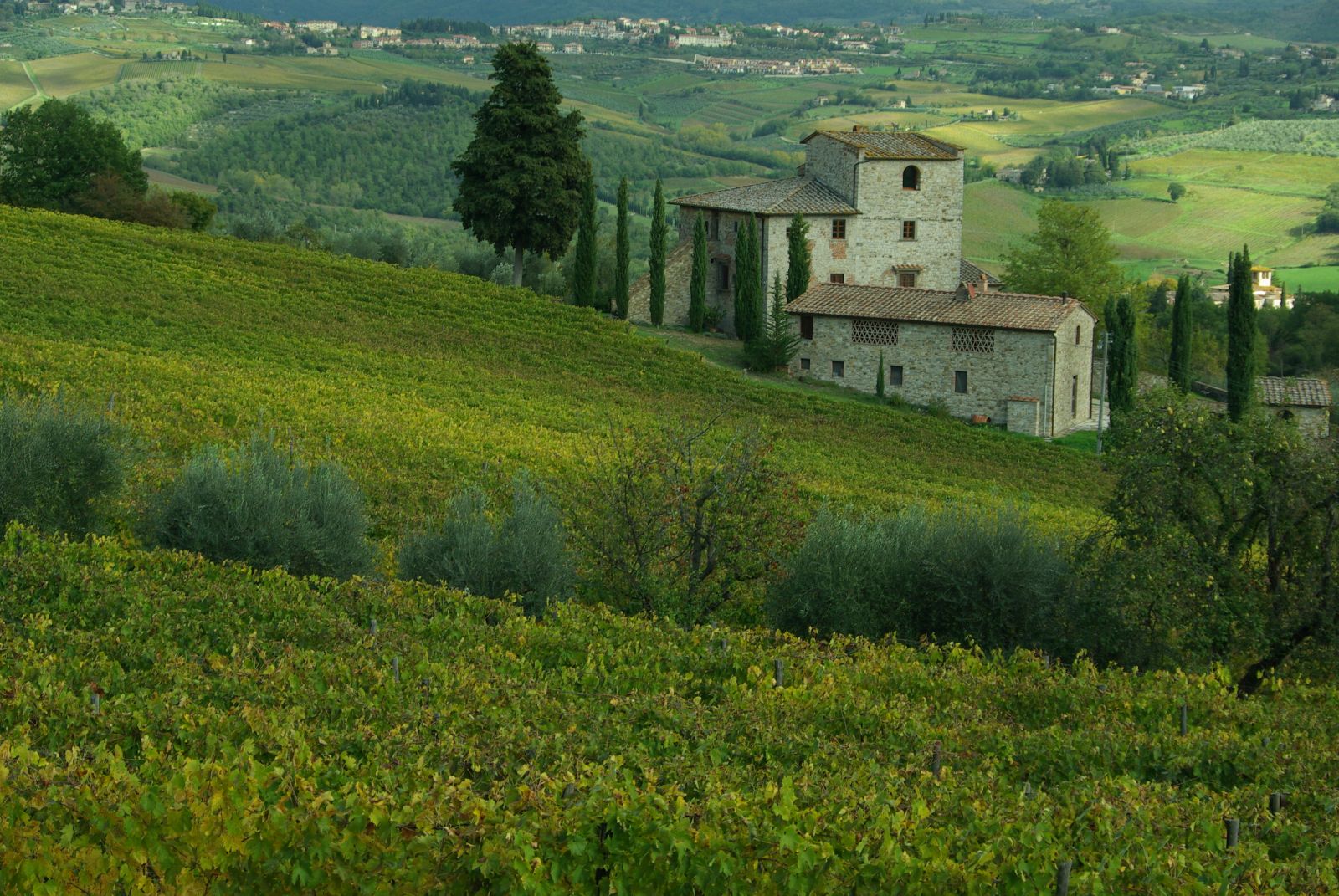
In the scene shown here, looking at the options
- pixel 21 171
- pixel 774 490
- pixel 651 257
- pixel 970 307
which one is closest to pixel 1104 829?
Answer: pixel 774 490

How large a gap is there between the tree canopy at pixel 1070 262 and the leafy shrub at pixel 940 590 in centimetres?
4744

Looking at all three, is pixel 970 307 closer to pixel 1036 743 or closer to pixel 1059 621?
pixel 1059 621

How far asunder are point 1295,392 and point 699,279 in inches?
824

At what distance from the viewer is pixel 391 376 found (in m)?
37.8

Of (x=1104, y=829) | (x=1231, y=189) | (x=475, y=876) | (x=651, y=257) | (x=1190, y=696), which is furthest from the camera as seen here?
(x=1231, y=189)

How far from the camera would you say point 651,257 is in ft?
177

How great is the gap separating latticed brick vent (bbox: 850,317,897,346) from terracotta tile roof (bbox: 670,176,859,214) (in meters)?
6.75

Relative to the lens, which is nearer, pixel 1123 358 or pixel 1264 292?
pixel 1123 358

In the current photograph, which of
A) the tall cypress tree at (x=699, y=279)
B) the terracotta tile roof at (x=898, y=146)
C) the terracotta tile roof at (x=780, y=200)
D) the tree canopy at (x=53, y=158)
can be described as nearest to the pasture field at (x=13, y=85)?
the tree canopy at (x=53, y=158)

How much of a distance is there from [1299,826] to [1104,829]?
1.73 m

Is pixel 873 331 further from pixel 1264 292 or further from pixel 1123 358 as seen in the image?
pixel 1264 292

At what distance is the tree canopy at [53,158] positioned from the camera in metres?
57.6

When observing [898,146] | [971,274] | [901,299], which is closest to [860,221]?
[898,146]

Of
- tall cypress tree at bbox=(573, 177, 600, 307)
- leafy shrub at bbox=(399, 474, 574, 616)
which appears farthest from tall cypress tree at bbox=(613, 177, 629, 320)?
leafy shrub at bbox=(399, 474, 574, 616)
